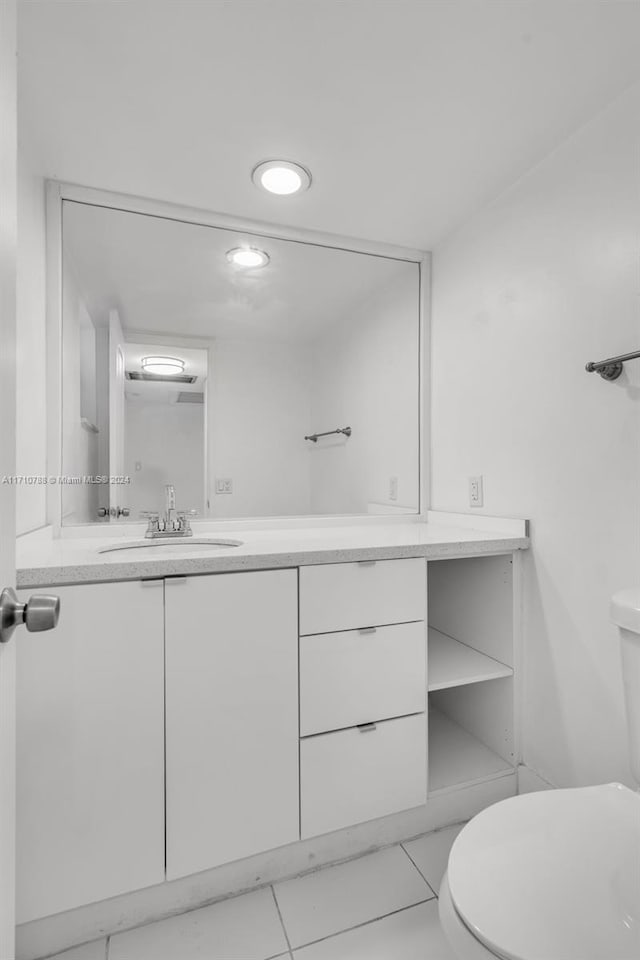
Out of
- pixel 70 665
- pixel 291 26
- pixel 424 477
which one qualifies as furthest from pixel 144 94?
pixel 424 477

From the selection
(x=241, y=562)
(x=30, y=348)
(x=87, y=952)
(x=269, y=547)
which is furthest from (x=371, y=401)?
(x=87, y=952)

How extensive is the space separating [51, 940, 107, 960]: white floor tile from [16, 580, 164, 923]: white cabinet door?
13 centimetres

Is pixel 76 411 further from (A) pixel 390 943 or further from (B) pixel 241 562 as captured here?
(A) pixel 390 943

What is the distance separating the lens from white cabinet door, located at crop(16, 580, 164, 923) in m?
1.07

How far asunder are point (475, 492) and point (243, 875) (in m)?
1.37

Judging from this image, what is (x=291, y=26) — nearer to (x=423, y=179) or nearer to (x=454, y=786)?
(x=423, y=179)

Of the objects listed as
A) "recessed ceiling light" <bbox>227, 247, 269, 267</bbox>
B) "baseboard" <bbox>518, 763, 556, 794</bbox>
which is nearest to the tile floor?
"baseboard" <bbox>518, 763, 556, 794</bbox>

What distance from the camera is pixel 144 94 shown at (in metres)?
1.22

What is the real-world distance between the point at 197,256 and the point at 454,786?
201 centimetres

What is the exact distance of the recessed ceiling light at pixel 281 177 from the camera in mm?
1505

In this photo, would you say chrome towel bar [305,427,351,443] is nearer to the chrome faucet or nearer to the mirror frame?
the mirror frame

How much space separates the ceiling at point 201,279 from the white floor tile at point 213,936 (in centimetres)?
174

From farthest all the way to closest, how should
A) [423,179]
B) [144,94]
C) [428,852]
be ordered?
[423,179]
[428,852]
[144,94]

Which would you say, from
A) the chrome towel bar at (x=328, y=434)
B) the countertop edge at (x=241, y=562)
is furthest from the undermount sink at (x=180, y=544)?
the chrome towel bar at (x=328, y=434)
